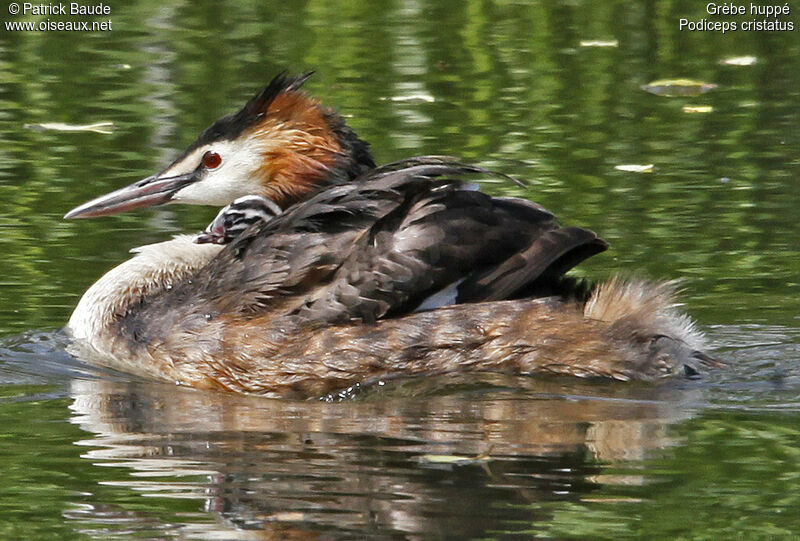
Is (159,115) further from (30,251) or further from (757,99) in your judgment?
(757,99)

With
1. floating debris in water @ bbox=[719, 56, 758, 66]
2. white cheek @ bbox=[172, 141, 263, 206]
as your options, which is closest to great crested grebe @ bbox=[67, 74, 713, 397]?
white cheek @ bbox=[172, 141, 263, 206]

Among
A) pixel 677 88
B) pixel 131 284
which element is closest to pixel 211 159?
pixel 131 284

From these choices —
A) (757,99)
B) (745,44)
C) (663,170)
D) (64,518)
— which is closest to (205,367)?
(64,518)

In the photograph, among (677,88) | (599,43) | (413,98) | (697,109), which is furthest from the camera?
(599,43)

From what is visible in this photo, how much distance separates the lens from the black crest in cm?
807

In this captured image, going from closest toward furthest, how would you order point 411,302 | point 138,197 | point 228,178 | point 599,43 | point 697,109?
point 411,302 → point 228,178 → point 138,197 → point 697,109 → point 599,43

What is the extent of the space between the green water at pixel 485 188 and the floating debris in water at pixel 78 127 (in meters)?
0.09

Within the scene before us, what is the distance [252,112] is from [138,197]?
0.77 meters

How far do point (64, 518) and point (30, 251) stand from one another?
415 centimetres

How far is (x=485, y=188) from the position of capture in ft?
34.2

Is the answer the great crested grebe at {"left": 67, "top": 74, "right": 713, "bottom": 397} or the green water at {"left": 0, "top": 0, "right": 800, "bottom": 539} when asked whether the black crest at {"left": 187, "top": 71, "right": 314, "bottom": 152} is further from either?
the green water at {"left": 0, "top": 0, "right": 800, "bottom": 539}

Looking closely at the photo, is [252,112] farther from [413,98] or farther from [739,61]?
[739,61]

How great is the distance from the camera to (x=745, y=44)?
14578 mm

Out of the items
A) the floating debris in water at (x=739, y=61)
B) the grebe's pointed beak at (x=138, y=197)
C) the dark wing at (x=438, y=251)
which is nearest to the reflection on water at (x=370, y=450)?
the dark wing at (x=438, y=251)
